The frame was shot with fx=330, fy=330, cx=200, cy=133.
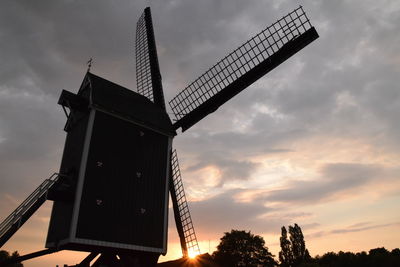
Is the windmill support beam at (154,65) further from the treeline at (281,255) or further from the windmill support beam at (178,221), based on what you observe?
the treeline at (281,255)

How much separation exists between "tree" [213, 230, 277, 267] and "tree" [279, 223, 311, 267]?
40.1 ft

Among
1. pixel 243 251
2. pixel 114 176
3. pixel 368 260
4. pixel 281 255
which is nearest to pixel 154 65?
pixel 114 176

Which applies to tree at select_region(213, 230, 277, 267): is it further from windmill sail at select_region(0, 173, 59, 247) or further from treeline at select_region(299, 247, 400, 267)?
windmill sail at select_region(0, 173, 59, 247)

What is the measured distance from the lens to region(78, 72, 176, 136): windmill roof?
17391mm

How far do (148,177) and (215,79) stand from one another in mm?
7865

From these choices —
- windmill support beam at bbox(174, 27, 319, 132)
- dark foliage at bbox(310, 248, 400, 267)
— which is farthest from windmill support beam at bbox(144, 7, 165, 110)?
dark foliage at bbox(310, 248, 400, 267)

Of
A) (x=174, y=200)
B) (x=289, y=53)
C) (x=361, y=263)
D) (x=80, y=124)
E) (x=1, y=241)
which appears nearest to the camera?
(x=1, y=241)

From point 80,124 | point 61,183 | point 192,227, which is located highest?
point 80,124

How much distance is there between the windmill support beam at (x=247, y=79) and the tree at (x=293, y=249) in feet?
169

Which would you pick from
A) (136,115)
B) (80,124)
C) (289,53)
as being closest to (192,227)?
(136,115)

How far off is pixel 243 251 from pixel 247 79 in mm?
38435

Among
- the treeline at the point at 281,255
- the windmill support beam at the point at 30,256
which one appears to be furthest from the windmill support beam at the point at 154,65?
the treeline at the point at 281,255

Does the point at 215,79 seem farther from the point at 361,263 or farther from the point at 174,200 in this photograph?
the point at 361,263

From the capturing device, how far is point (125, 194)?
1666 cm
